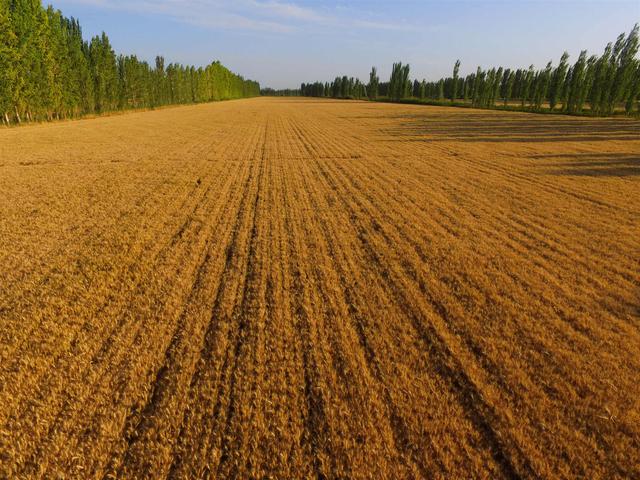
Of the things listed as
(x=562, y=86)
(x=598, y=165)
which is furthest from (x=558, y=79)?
(x=598, y=165)

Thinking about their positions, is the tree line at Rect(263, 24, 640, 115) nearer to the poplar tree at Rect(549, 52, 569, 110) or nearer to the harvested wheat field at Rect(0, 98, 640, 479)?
the poplar tree at Rect(549, 52, 569, 110)

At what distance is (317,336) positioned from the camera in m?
4.89

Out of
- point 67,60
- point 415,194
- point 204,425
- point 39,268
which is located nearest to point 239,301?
point 204,425

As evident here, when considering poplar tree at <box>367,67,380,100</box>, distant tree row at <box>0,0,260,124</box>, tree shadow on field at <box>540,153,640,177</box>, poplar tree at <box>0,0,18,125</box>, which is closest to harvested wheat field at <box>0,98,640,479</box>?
tree shadow on field at <box>540,153,640,177</box>

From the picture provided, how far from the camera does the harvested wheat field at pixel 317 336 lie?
10.9ft

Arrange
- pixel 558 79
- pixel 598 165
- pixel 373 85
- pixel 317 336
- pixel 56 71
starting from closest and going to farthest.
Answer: pixel 317 336 → pixel 598 165 → pixel 56 71 → pixel 558 79 → pixel 373 85

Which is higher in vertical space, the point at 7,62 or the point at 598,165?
the point at 7,62

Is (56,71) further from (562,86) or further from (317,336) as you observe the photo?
(562,86)

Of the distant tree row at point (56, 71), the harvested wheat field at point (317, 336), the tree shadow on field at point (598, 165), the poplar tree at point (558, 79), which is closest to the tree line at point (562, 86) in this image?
→ the poplar tree at point (558, 79)

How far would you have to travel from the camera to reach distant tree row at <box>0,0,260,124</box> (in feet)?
112

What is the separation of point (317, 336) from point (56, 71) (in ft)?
177

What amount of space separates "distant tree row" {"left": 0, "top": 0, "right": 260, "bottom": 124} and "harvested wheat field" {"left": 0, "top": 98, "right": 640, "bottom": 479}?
115ft

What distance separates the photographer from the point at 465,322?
17.2ft

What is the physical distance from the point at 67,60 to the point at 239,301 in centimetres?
5590
